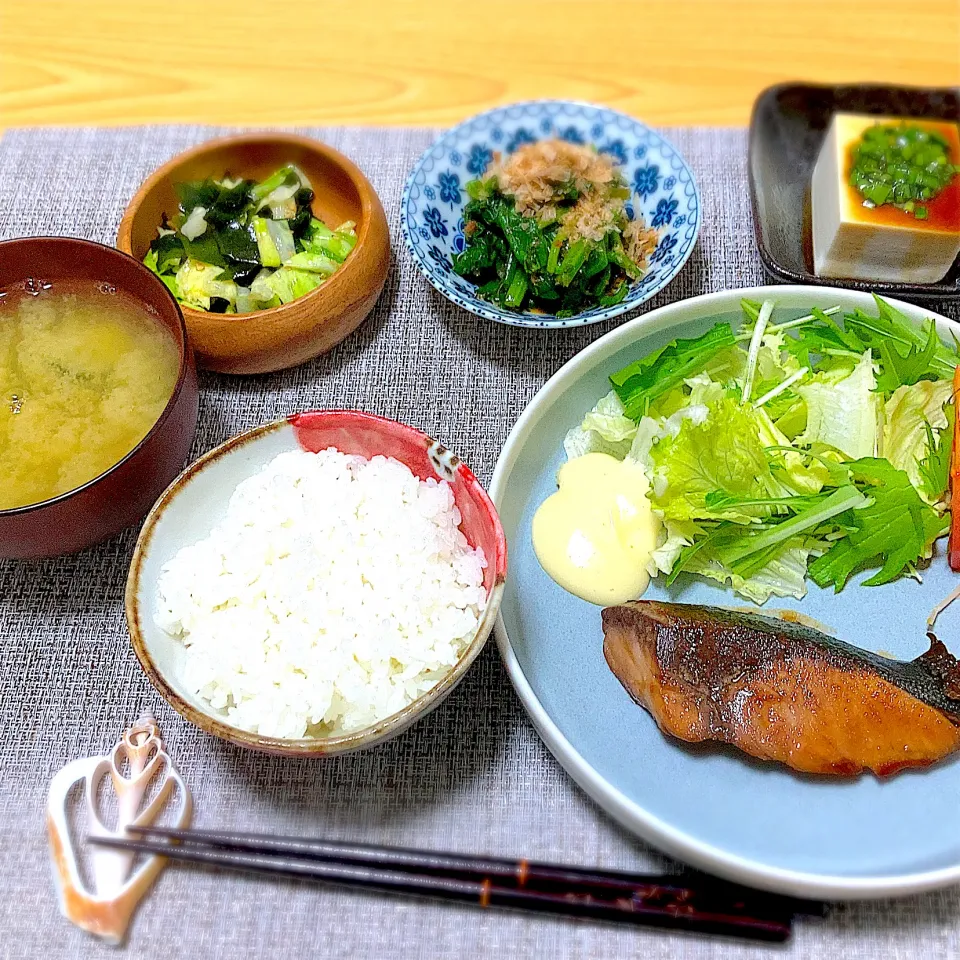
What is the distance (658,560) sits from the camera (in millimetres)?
2059

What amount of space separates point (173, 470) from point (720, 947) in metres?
1.58

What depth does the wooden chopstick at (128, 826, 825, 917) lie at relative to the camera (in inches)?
62.9

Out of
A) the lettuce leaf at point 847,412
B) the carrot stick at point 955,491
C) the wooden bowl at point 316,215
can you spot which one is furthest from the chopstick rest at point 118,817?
the carrot stick at point 955,491

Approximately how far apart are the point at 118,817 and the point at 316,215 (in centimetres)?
173

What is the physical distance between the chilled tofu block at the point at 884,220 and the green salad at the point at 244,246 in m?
1.39

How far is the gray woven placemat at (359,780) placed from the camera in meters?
1.70

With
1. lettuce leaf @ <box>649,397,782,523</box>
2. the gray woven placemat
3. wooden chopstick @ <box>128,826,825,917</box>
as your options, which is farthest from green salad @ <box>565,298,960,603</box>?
wooden chopstick @ <box>128,826,825,917</box>

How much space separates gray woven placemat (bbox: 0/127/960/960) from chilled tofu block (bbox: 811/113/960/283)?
1.49ft

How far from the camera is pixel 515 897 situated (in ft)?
5.16

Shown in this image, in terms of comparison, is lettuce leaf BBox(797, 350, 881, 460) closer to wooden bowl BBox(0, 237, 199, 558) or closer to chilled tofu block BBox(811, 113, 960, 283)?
chilled tofu block BBox(811, 113, 960, 283)

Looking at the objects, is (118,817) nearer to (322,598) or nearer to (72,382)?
(322,598)

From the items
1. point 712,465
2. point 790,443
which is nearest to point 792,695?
point 712,465

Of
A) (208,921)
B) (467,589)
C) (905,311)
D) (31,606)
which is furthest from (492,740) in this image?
(905,311)

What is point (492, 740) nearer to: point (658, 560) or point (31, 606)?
point (658, 560)
